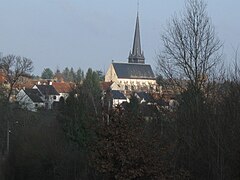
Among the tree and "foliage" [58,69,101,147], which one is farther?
the tree

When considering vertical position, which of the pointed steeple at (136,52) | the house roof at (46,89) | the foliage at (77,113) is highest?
the pointed steeple at (136,52)

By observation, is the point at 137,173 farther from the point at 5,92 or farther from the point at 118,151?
the point at 5,92

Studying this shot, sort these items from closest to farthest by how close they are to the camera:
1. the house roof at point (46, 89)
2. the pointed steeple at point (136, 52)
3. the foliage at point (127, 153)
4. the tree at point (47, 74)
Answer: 1. the foliage at point (127, 153)
2. the house roof at point (46, 89)
3. the pointed steeple at point (136, 52)
4. the tree at point (47, 74)

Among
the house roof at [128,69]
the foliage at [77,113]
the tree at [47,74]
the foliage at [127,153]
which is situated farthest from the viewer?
the tree at [47,74]

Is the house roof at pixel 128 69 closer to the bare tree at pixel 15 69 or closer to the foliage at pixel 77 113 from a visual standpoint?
the bare tree at pixel 15 69

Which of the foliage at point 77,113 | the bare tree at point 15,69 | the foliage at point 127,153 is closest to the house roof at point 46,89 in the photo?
the bare tree at point 15,69

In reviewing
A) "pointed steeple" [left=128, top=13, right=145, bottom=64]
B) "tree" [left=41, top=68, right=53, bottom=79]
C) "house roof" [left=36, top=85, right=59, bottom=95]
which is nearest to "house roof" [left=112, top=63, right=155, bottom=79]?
"pointed steeple" [left=128, top=13, right=145, bottom=64]

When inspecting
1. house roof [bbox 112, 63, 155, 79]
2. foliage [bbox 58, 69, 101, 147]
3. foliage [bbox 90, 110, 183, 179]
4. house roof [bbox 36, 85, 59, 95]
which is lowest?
foliage [bbox 90, 110, 183, 179]

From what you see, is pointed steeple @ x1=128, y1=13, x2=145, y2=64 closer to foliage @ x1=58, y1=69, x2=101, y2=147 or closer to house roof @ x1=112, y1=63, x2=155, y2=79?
house roof @ x1=112, y1=63, x2=155, y2=79

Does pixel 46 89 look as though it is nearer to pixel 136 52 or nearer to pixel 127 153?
pixel 136 52

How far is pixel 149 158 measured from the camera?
531 inches

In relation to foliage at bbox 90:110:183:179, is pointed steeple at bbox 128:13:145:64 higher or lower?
higher

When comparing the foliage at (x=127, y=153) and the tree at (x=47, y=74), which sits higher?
the tree at (x=47, y=74)

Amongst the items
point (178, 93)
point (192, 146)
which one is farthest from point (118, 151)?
point (178, 93)
